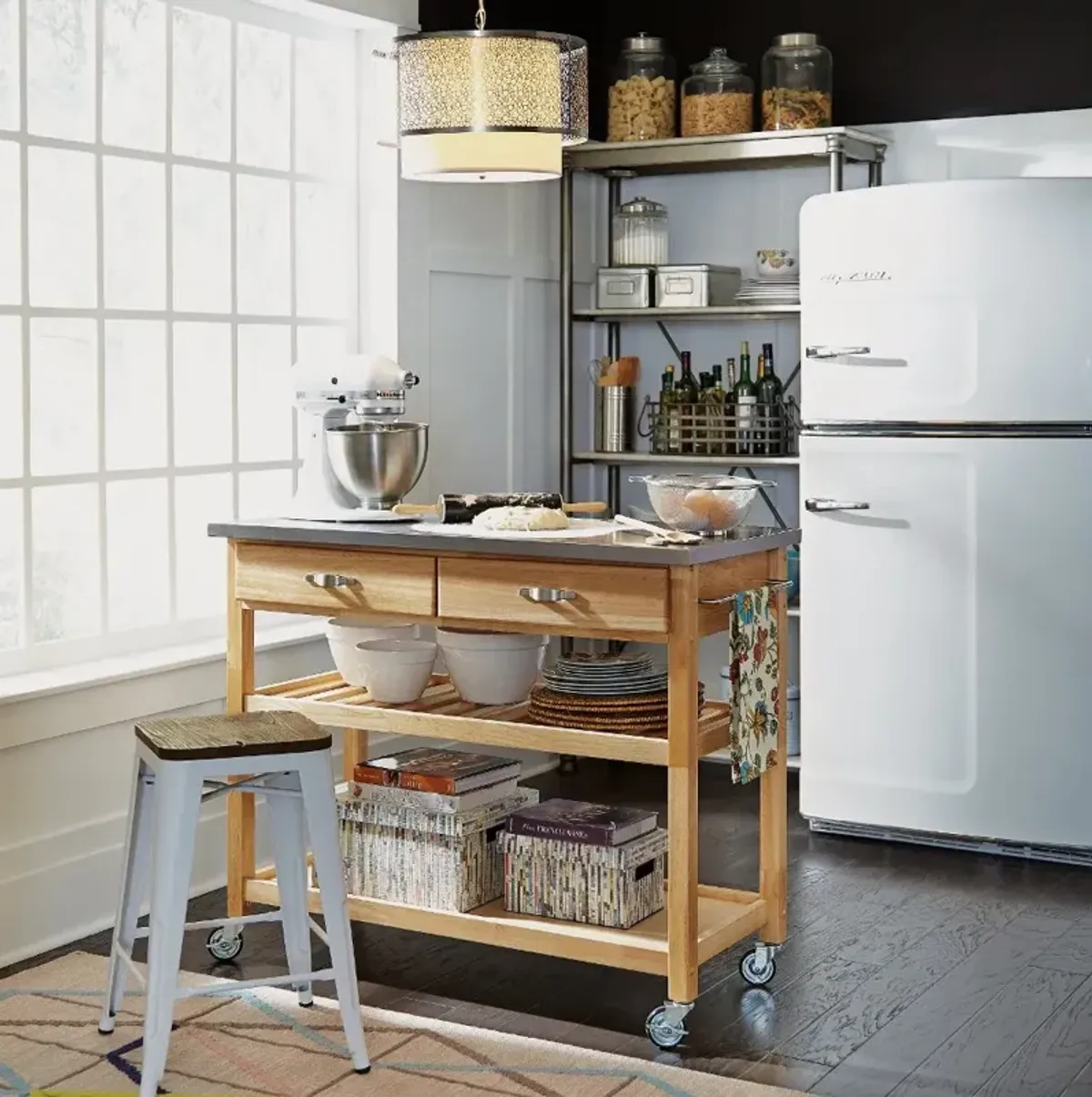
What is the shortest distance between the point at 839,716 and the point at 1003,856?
1.77ft

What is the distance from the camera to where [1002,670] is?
4.57m

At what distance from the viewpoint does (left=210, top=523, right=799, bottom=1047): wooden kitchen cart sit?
3248mm

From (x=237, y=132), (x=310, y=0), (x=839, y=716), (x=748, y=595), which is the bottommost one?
(x=839, y=716)

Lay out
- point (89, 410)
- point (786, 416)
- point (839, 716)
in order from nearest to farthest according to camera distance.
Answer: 1. point (89, 410)
2. point (839, 716)
3. point (786, 416)

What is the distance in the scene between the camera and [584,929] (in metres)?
3.41

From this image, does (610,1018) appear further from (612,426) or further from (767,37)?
(767,37)

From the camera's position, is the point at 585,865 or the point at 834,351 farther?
the point at 834,351

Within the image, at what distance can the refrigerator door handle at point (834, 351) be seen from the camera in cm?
467

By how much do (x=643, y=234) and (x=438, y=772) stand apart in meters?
2.42

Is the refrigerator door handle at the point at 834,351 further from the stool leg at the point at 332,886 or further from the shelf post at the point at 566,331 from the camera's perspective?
the stool leg at the point at 332,886

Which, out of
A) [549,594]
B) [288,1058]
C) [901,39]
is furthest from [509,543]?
[901,39]

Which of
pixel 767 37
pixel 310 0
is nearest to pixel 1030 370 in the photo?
pixel 767 37

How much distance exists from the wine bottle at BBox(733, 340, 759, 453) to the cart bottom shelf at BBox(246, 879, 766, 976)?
190 cm

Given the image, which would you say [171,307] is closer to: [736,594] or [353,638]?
[353,638]
